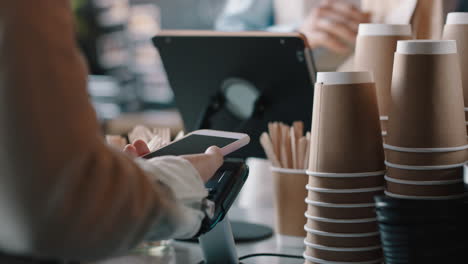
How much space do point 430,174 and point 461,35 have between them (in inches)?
11.5

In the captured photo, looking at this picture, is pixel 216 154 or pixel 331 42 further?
pixel 331 42

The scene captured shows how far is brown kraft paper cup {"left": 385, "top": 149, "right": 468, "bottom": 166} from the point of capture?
0.98m

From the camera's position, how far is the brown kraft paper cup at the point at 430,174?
Answer: 0.98 meters

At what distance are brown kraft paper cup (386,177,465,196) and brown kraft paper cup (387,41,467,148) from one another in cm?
6

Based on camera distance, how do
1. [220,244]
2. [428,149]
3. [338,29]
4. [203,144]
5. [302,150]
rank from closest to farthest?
1. [428,149]
2. [203,144]
3. [220,244]
4. [302,150]
5. [338,29]

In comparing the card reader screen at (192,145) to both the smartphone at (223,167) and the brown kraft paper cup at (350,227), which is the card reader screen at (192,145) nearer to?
the smartphone at (223,167)

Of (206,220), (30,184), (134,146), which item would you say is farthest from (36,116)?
(134,146)

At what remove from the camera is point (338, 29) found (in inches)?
78.5

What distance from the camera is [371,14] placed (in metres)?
1.94

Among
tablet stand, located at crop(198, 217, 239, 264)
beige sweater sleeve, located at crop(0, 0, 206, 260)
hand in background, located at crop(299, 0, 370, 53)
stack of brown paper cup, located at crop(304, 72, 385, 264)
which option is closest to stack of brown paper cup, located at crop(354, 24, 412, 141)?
stack of brown paper cup, located at crop(304, 72, 385, 264)

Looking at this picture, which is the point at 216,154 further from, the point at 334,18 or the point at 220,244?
the point at 334,18

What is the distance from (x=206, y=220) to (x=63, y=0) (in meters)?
0.37

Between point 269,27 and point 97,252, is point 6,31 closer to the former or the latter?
point 97,252

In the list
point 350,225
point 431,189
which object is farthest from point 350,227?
point 431,189
